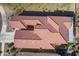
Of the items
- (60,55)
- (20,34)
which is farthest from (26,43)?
(60,55)

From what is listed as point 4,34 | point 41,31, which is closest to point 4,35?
point 4,34

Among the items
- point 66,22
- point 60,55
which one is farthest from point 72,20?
point 60,55

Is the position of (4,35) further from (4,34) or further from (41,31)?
(41,31)

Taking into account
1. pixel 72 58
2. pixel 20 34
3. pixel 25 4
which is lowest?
pixel 72 58

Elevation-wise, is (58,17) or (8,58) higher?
(58,17)

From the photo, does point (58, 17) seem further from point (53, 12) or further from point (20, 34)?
point (20, 34)

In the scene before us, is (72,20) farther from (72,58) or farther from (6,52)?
(6,52)
